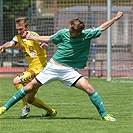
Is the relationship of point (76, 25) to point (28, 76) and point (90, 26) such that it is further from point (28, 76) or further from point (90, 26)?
point (90, 26)

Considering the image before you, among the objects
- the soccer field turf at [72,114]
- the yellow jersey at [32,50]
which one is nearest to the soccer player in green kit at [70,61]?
the soccer field turf at [72,114]

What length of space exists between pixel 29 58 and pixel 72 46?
1502 mm

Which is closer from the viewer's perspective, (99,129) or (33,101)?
(99,129)

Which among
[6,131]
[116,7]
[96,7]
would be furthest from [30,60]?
[96,7]

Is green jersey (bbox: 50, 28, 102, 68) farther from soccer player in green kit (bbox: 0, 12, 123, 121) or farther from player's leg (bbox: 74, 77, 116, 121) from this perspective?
player's leg (bbox: 74, 77, 116, 121)

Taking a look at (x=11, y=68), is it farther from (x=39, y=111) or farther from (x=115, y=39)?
(x=39, y=111)

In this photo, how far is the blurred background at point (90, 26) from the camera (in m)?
23.1

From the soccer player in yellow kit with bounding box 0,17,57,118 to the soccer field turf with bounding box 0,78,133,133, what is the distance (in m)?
0.24

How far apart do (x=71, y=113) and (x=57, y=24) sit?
41.9ft

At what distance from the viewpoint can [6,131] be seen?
9.00 m

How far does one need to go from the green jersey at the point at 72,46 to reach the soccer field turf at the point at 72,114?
984mm

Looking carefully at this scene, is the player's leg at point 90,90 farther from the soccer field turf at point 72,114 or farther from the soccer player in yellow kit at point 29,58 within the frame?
the soccer player in yellow kit at point 29,58

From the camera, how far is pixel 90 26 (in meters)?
23.6

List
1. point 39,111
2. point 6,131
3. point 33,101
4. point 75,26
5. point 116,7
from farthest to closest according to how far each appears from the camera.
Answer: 1. point 116,7
2. point 39,111
3. point 33,101
4. point 75,26
5. point 6,131
